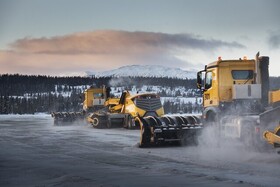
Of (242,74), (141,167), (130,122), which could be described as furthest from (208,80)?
(130,122)

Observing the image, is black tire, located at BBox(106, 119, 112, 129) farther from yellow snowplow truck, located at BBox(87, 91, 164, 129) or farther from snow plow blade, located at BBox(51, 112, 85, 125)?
snow plow blade, located at BBox(51, 112, 85, 125)

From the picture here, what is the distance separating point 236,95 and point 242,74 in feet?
3.45

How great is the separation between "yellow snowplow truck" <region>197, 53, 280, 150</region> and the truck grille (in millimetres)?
13858

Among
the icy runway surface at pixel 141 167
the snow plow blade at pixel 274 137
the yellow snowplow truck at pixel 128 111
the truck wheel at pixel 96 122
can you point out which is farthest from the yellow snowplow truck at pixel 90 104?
the snow plow blade at pixel 274 137

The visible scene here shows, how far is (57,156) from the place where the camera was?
1542 centimetres

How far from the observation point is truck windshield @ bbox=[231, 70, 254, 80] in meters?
17.2

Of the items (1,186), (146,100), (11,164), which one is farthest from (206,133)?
(146,100)

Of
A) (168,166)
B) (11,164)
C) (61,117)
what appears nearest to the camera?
(168,166)

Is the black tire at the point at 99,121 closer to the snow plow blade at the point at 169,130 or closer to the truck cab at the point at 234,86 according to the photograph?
the snow plow blade at the point at 169,130

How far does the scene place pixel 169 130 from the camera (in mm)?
18469

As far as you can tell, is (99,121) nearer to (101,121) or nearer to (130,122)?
(101,121)

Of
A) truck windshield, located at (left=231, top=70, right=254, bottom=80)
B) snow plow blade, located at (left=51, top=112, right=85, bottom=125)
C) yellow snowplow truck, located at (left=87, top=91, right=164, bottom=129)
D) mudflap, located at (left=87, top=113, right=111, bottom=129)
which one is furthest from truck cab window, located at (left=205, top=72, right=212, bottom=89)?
snow plow blade, located at (left=51, top=112, right=85, bottom=125)

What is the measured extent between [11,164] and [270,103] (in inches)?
348

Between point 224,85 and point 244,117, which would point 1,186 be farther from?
point 224,85
